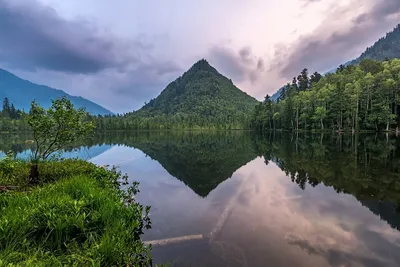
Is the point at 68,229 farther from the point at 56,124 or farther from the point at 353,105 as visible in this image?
the point at 353,105

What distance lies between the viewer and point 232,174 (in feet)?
69.5

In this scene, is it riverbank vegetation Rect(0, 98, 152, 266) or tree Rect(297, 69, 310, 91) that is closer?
riverbank vegetation Rect(0, 98, 152, 266)

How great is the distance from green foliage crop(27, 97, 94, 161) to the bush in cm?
527

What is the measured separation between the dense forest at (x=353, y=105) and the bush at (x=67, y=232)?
267 ft

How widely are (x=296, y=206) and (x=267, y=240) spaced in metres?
4.61

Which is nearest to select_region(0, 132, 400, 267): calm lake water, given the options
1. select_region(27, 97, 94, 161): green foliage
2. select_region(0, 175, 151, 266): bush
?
select_region(0, 175, 151, 266): bush

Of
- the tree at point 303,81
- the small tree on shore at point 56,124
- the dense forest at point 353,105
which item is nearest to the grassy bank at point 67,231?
the small tree on shore at point 56,124

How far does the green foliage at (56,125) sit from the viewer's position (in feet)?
42.1

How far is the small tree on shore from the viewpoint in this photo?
12.8 metres

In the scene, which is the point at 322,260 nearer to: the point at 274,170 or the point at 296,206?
the point at 296,206

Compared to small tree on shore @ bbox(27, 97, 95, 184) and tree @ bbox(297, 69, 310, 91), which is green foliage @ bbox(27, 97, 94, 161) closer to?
small tree on shore @ bbox(27, 97, 95, 184)

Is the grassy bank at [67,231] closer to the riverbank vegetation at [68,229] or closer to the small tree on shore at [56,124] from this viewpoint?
the riverbank vegetation at [68,229]

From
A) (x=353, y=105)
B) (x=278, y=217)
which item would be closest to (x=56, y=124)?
(x=278, y=217)

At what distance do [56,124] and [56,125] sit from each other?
145 mm
